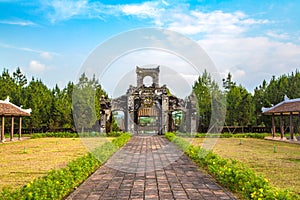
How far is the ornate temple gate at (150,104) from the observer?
2469cm

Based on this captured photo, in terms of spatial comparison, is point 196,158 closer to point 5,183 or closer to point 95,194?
point 95,194

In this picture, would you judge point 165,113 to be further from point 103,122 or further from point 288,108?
point 288,108

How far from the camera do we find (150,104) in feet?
84.7

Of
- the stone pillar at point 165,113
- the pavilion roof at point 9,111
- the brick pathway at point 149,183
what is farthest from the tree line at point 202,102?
the brick pathway at point 149,183

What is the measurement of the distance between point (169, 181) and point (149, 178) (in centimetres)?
54

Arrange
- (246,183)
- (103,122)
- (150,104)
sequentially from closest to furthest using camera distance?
(246,183) < (103,122) < (150,104)

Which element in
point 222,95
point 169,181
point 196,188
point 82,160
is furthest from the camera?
point 222,95

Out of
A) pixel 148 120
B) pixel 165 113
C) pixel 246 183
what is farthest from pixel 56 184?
pixel 148 120

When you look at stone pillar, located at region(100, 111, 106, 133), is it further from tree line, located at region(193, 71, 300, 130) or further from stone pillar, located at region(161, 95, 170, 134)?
tree line, located at region(193, 71, 300, 130)

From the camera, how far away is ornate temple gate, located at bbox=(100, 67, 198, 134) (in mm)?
24688

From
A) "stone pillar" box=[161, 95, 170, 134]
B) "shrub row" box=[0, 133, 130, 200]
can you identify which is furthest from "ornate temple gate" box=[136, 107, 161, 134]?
"shrub row" box=[0, 133, 130, 200]

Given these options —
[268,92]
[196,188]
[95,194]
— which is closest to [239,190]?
[196,188]

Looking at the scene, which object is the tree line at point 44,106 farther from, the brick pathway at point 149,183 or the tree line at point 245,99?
the brick pathway at point 149,183

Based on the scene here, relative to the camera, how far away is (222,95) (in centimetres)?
2636
